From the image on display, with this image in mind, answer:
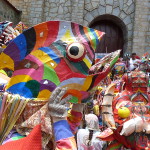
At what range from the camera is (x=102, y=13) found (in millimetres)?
11414

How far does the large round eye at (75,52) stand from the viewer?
2.05 meters

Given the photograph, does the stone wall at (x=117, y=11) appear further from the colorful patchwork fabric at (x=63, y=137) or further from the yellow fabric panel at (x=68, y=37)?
A: the colorful patchwork fabric at (x=63, y=137)

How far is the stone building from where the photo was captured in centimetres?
1109

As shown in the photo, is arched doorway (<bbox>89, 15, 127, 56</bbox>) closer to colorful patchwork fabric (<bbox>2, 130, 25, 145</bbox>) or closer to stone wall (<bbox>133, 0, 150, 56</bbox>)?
stone wall (<bbox>133, 0, 150, 56</bbox>)

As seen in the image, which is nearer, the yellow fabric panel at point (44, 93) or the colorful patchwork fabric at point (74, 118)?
the yellow fabric panel at point (44, 93)

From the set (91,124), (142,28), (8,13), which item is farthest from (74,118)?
(142,28)

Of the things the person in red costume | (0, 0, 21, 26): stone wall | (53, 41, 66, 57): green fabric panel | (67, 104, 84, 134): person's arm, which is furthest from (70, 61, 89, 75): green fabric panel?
(0, 0, 21, 26): stone wall

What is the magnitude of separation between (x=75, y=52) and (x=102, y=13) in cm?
968

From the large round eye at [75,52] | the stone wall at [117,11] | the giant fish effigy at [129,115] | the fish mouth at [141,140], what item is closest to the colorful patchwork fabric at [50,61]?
the large round eye at [75,52]

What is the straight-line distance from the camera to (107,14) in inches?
451

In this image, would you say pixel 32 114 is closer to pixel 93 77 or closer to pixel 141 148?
pixel 93 77

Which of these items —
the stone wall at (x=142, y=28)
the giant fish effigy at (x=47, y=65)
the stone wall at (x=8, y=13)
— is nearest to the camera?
the giant fish effigy at (x=47, y=65)

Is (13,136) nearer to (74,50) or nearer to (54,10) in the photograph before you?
(74,50)

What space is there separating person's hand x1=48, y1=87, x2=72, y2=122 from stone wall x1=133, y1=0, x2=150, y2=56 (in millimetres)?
9407
